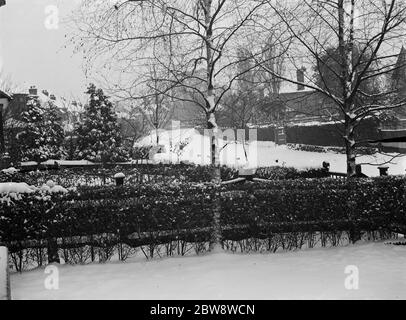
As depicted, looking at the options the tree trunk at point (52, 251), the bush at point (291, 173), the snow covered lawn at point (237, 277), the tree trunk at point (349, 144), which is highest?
the tree trunk at point (349, 144)

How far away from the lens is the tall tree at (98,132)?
85.5 ft

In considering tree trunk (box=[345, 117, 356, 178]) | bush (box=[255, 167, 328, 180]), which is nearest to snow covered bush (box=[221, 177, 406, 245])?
tree trunk (box=[345, 117, 356, 178])

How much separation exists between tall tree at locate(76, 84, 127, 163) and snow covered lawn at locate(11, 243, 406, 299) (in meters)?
19.7

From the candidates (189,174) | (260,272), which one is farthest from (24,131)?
(260,272)

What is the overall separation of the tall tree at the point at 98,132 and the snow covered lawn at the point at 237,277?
19.7m

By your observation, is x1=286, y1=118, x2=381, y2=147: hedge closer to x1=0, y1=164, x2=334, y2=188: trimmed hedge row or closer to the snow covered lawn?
x1=0, y1=164, x2=334, y2=188: trimmed hedge row

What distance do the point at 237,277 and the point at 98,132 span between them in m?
21.8

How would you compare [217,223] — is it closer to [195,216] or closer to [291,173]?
[195,216]

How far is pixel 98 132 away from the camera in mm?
26094

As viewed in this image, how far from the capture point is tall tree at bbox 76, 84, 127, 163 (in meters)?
26.0

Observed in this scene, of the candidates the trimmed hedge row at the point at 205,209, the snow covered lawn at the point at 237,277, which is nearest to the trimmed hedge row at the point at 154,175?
the trimmed hedge row at the point at 205,209

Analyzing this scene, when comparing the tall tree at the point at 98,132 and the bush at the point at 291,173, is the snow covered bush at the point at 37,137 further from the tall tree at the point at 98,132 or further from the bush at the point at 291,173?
the bush at the point at 291,173

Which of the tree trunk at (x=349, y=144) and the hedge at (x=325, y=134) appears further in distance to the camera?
the hedge at (x=325, y=134)

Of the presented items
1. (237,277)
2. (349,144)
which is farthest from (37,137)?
(237,277)
